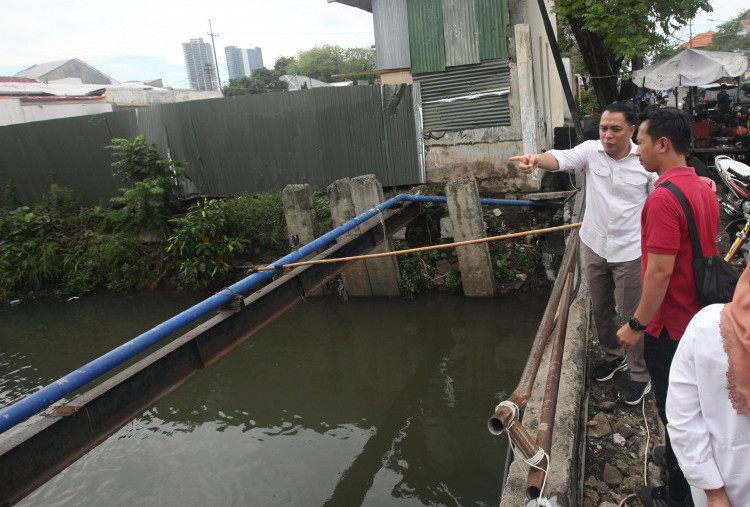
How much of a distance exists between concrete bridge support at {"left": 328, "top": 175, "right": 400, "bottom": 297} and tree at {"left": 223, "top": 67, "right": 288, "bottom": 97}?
35.9 metres

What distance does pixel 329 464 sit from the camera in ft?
14.0

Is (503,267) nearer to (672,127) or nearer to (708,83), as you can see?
(672,127)

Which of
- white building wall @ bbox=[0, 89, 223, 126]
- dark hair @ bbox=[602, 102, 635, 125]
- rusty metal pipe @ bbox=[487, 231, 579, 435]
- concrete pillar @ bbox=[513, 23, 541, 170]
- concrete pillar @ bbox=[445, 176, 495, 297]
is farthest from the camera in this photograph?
white building wall @ bbox=[0, 89, 223, 126]

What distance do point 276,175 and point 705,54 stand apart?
30.9ft

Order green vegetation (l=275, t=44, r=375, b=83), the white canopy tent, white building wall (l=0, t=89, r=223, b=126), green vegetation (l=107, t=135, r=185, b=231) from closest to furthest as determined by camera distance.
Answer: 1. green vegetation (l=107, t=135, r=185, b=231)
2. the white canopy tent
3. white building wall (l=0, t=89, r=223, b=126)
4. green vegetation (l=275, t=44, r=375, b=83)

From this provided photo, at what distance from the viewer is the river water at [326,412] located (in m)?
4.04

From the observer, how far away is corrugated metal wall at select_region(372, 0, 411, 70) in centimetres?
775

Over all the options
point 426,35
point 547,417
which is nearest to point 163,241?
point 426,35

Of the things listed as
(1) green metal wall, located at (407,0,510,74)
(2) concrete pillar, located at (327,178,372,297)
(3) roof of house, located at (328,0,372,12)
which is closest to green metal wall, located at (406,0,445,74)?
(1) green metal wall, located at (407,0,510,74)

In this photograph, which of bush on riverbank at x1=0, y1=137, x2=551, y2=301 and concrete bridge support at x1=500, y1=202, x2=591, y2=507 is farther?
bush on riverbank at x1=0, y1=137, x2=551, y2=301

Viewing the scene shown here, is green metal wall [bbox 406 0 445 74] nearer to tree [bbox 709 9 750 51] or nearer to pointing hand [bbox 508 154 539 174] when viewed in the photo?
pointing hand [bbox 508 154 539 174]

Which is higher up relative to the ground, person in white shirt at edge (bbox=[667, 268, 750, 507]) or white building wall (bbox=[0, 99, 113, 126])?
white building wall (bbox=[0, 99, 113, 126])

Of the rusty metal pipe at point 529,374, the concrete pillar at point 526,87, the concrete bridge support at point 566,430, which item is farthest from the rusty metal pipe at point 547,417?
the concrete pillar at point 526,87

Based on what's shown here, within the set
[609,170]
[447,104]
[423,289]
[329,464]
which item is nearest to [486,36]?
[447,104]
